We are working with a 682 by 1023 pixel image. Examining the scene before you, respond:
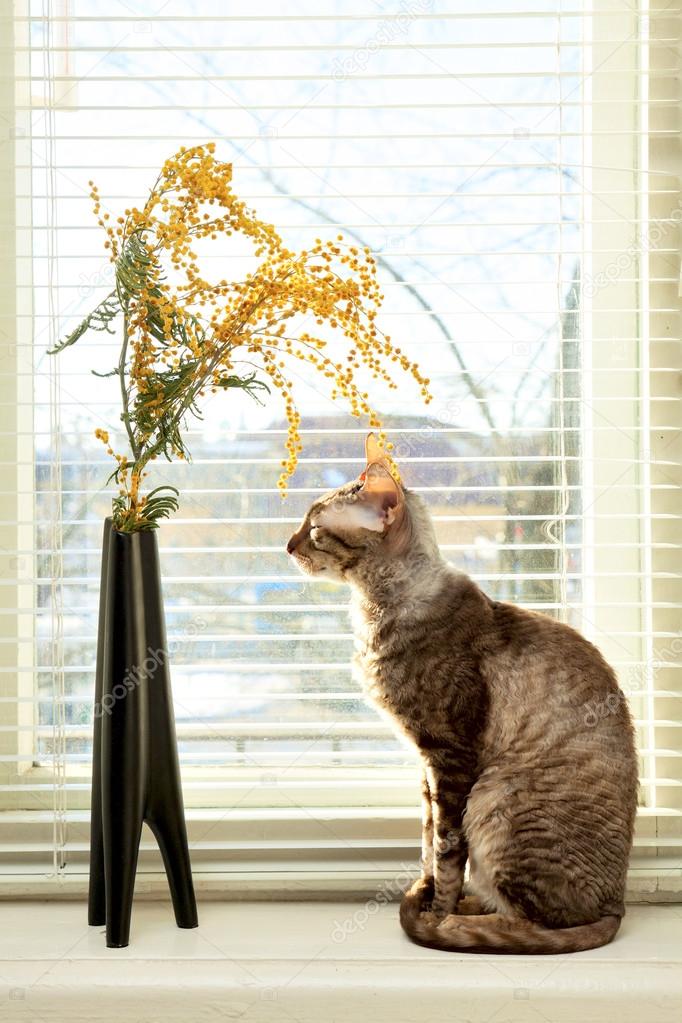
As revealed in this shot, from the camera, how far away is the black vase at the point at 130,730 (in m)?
1.13

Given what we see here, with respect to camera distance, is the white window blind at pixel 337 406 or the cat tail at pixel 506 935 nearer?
the cat tail at pixel 506 935

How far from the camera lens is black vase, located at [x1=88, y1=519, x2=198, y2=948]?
1126mm

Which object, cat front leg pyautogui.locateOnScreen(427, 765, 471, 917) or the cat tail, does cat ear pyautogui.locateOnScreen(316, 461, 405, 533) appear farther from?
the cat tail

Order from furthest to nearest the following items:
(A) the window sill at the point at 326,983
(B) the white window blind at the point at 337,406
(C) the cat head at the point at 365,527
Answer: (B) the white window blind at the point at 337,406 → (C) the cat head at the point at 365,527 → (A) the window sill at the point at 326,983

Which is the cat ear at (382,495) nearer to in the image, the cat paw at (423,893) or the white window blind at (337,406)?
the white window blind at (337,406)

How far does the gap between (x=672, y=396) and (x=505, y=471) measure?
0.88 feet

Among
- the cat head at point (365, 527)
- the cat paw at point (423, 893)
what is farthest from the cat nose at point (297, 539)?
the cat paw at point (423, 893)

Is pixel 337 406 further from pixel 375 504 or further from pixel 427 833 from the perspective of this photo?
pixel 427 833

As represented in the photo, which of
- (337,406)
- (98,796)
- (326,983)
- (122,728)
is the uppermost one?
(337,406)

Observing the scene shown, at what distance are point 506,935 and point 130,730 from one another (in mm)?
524

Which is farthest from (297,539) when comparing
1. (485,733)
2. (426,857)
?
(426,857)

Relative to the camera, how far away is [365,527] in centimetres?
122

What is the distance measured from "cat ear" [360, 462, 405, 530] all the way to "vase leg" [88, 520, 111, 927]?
1.10 feet

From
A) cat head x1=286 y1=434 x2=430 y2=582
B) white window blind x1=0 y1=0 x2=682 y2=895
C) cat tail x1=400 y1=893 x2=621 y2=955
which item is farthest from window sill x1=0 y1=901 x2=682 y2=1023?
cat head x1=286 y1=434 x2=430 y2=582
